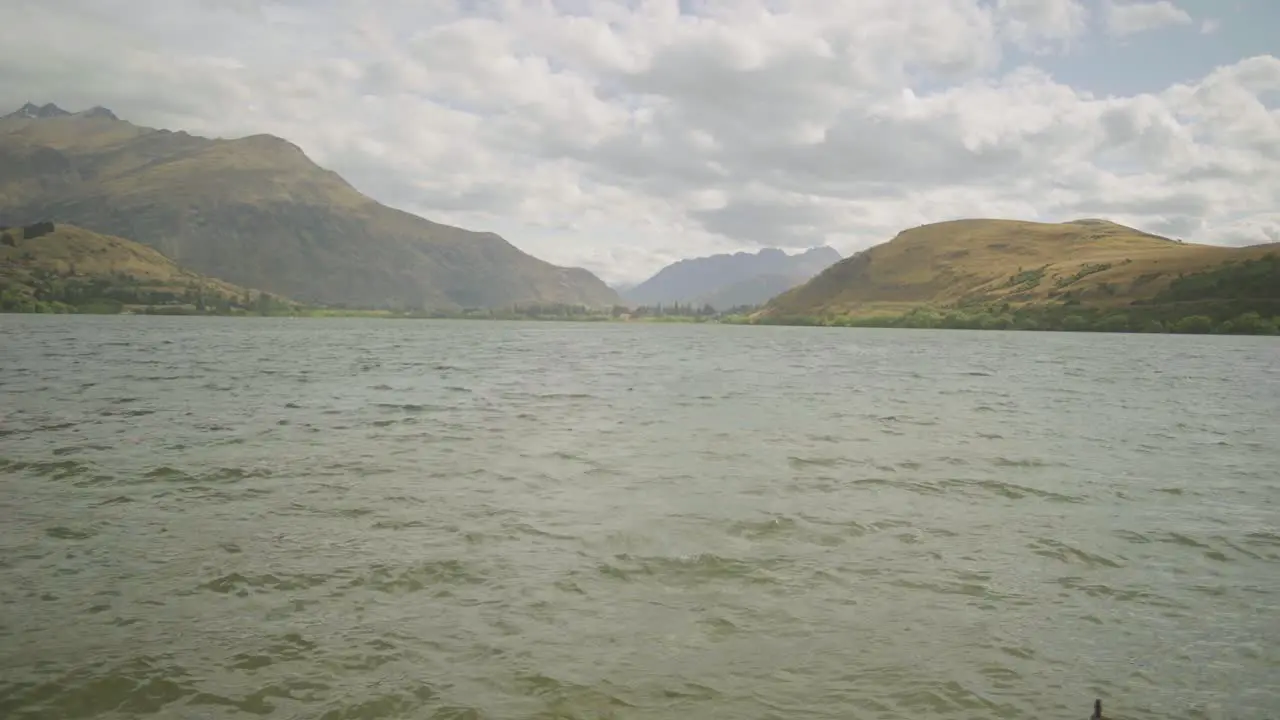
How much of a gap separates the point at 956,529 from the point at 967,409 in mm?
25304

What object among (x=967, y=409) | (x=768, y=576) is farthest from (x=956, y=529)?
(x=967, y=409)

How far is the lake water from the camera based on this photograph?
9234mm

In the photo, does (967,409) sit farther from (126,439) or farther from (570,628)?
(126,439)

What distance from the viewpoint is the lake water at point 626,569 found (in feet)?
30.3

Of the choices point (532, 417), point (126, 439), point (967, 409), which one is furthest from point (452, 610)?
point (967, 409)

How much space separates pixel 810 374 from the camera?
212ft

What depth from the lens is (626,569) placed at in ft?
45.1

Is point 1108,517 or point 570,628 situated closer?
point 570,628

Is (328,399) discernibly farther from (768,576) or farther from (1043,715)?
(1043,715)

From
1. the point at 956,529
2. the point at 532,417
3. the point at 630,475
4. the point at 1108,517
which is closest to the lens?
the point at 956,529

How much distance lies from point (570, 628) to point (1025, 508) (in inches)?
526

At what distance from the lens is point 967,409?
3969 cm

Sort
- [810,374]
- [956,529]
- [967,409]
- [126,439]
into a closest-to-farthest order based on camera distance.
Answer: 1. [956,529]
2. [126,439]
3. [967,409]
4. [810,374]

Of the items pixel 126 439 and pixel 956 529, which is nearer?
pixel 956 529
